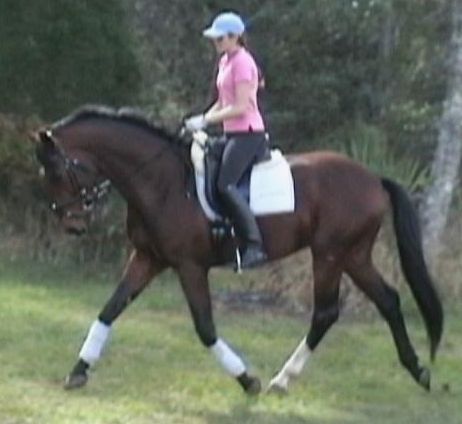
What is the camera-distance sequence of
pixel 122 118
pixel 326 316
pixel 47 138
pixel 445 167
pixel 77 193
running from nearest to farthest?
pixel 47 138
pixel 77 193
pixel 122 118
pixel 326 316
pixel 445 167

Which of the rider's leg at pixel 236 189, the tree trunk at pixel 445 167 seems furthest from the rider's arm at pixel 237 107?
the tree trunk at pixel 445 167

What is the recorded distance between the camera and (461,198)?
15.5m

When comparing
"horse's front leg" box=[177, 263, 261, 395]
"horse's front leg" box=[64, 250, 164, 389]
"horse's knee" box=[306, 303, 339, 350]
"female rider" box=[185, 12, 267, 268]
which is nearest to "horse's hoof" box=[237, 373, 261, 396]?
"horse's front leg" box=[177, 263, 261, 395]

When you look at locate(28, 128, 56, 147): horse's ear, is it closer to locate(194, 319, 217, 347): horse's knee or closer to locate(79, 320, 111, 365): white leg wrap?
locate(79, 320, 111, 365): white leg wrap

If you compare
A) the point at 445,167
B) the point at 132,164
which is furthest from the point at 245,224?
the point at 445,167

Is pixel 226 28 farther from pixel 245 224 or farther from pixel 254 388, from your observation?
pixel 254 388

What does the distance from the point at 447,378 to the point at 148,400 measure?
8.06ft

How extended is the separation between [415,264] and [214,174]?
160cm

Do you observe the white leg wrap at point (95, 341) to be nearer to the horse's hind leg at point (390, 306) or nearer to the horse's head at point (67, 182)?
the horse's head at point (67, 182)

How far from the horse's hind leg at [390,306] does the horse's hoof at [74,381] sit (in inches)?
75.3

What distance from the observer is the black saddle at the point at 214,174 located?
9.56m

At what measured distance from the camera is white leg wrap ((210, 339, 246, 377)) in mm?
9414

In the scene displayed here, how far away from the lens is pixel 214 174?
9.57 metres

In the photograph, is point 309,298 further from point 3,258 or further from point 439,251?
point 3,258
